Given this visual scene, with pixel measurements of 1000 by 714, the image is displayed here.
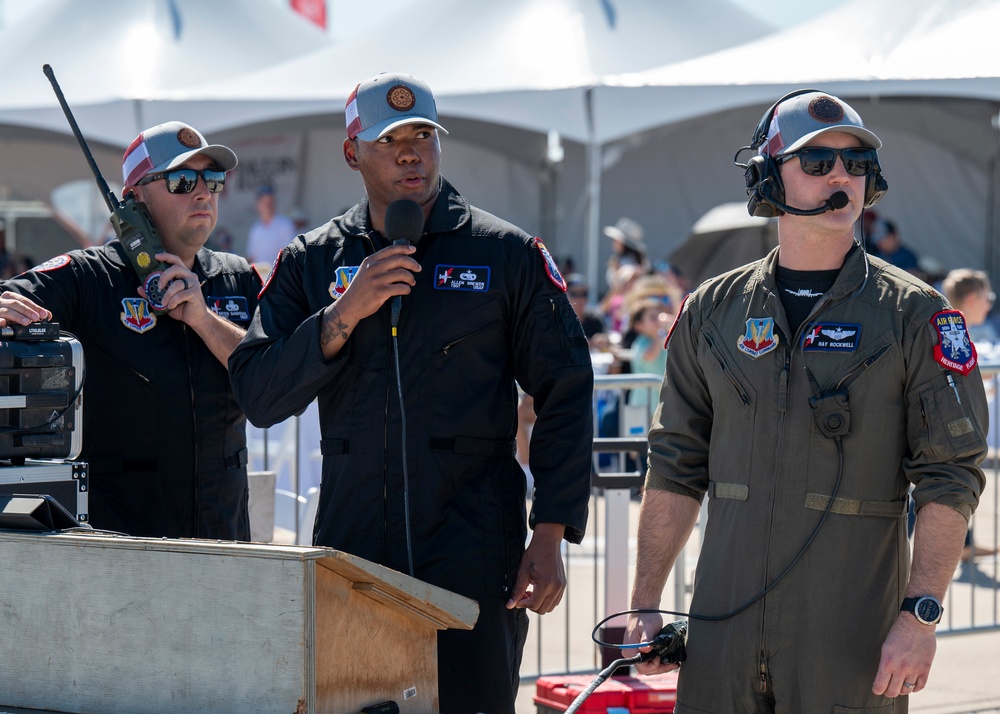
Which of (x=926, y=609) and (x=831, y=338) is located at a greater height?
(x=831, y=338)

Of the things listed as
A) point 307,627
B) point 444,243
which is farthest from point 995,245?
point 307,627

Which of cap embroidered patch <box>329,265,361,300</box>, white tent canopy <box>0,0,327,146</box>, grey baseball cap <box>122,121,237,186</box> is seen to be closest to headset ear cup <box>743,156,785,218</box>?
cap embroidered patch <box>329,265,361,300</box>

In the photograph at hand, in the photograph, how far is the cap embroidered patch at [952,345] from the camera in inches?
104

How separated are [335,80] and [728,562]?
37.3 feet

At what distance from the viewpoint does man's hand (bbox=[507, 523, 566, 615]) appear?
9.95ft

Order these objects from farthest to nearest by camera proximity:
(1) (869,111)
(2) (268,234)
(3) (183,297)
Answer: (1) (869,111)
(2) (268,234)
(3) (183,297)

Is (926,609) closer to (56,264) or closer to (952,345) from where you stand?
(952,345)

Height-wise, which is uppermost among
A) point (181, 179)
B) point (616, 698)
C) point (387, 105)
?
point (387, 105)

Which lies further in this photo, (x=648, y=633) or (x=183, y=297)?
(x=183, y=297)

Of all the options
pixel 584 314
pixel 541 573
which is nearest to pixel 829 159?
pixel 541 573

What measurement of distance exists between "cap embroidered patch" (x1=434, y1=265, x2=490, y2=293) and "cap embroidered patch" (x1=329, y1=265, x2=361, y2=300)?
0.22 meters

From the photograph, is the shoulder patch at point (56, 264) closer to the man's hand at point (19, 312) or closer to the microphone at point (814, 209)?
the man's hand at point (19, 312)

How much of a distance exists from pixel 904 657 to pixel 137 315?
236 cm

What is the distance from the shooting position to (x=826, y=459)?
8.81ft
